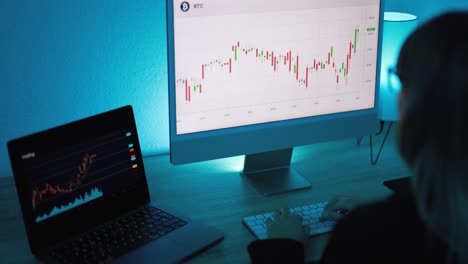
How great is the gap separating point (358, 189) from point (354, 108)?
20 centimetres

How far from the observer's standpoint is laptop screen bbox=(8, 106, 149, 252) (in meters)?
1.15

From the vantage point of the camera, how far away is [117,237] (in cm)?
122

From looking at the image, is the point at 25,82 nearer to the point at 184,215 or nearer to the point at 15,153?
the point at 15,153

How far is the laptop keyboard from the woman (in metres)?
0.41

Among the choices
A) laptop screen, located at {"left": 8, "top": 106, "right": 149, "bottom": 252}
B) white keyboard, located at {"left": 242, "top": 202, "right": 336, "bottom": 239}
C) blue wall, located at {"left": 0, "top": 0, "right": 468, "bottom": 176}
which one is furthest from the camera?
blue wall, located at {"left": 0, "top": 0, "right": 468, "bottom": 176}

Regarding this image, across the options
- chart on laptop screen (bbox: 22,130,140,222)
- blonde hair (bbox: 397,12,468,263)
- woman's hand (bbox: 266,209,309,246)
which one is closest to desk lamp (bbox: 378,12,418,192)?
woman's hand (bbox: 266,209,309,246)

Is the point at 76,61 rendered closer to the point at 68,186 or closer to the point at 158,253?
the point at 68,186

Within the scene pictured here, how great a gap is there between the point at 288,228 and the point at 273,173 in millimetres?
330

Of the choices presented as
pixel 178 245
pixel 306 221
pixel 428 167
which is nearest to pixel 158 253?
pixel 178 245

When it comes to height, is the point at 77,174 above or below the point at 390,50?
below

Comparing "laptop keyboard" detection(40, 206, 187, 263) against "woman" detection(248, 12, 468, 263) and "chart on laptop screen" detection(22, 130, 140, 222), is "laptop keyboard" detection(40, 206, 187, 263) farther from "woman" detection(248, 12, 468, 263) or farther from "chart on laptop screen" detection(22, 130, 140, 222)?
"woman" detection(248, 12, 468, 263)

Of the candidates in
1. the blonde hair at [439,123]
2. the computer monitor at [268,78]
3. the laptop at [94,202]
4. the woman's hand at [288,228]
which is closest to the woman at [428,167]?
the blonde hair at [439,123]

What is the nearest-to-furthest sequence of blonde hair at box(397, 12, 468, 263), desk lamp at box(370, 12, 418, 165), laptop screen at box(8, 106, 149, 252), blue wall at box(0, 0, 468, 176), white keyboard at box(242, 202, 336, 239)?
1. blonde hair at box(397, 12, 468, 263)
2. laptop screen at box(8, 106, 149, 252)
3. white keyboard at box(242, 202, 336, 239)
4. blue wall at box(0, 0, 468, 176)
5. desk lamp at box(370, 12, 418, 165)

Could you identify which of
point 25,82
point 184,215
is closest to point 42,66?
point 25,82
